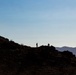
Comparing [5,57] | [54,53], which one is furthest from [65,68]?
[5,57]

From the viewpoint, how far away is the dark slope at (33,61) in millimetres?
38688

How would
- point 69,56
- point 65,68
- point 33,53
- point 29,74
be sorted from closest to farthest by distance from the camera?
1. point 29,74
2. point 65,68
3. point 33,53
4. point 69,56

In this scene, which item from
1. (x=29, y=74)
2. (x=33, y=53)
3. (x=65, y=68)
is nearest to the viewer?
(x=29, y=74)

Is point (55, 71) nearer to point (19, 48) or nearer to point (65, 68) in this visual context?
point (65, 68)

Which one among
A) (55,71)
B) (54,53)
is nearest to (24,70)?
(55,71)

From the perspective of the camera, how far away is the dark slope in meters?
38.7

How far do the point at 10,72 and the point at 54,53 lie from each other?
9343 millimetres

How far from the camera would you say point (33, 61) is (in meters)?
41.8

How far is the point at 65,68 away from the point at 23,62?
18.7ft

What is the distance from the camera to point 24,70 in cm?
3897

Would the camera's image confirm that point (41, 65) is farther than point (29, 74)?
Yes

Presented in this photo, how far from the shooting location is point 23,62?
41281mm

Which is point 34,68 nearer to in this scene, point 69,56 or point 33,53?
point 33,53

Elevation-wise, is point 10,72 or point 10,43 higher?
point 10,43
